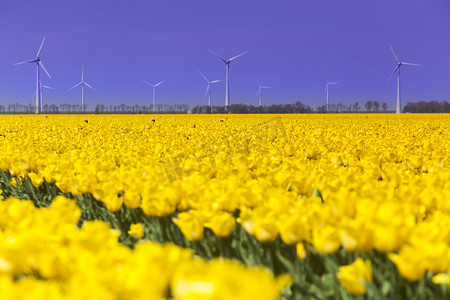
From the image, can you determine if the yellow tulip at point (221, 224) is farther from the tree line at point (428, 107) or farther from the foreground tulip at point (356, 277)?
the tree line at point (428, 107)

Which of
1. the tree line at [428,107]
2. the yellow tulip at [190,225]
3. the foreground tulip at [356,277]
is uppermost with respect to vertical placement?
the tree line at [428,107]

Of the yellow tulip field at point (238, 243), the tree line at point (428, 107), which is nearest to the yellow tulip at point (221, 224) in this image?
the yellow tulip field at point (238, 243)

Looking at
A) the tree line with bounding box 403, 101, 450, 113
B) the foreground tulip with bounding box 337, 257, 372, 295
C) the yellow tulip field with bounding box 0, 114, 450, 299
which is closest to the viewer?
the yellow tulip field with bounding box 0, 114, 450, 299

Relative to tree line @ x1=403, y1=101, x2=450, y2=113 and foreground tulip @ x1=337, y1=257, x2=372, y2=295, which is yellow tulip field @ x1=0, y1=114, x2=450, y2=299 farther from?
tree line @ x1=403, y1=101, x2=450, y2=113

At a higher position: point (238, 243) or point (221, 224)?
point (221, 224)

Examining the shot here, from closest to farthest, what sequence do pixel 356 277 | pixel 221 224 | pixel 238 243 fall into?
pixel 356 277
pixel 221 224
pixel 238 243

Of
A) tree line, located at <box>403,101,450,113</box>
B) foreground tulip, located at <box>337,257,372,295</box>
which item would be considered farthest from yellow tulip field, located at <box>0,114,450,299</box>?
tree line, located at <box>403,101,450,113</box>

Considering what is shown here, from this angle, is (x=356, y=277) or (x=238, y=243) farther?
(x=238, y=243)

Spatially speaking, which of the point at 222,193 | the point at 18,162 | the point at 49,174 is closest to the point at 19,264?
the point at 222,193

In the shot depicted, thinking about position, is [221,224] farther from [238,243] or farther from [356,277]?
[356,277]

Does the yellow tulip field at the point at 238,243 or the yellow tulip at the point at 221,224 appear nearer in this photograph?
the yellow tulip field at the point at 238,243

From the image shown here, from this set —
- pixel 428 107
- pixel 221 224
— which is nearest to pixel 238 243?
pixel 221 224

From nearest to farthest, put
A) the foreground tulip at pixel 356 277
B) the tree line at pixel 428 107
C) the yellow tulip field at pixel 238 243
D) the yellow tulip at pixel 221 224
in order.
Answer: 1. the yellow tulip field at pixel 238 243
2. the foreground tulip at pixel 356 277
3. the yellow tulip at pixel 221 224
4. the tree line at pixel 428 107

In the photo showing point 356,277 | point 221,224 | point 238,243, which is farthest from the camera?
point 238,243
